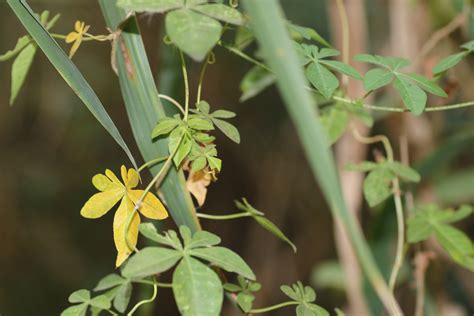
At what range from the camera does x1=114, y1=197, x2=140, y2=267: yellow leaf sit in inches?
18.6

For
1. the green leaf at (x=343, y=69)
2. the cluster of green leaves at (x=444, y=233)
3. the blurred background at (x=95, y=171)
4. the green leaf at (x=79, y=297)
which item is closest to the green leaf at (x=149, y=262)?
the green leaf at (x=79, y=297)

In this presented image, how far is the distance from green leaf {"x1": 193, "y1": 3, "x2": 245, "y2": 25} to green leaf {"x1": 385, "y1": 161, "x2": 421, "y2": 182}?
266 mm

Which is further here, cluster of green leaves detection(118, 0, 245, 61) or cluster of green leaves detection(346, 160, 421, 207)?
cluster of green leaves detection(346, 160, 421, 207)

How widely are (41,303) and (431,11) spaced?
4.37 ft

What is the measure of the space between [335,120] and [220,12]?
0.94 ft

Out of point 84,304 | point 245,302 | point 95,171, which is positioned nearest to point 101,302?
point 84,304

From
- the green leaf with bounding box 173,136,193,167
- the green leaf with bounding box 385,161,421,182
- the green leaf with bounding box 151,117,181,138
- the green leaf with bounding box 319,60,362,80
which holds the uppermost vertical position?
the green leaf with bounding box 151,117,181,138

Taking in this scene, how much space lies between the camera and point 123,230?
474mm

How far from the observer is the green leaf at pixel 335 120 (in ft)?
2.25

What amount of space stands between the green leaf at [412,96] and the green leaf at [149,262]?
21cm

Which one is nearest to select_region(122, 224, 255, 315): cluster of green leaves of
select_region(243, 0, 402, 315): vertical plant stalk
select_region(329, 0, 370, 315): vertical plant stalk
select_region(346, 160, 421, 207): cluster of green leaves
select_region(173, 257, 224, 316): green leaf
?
select_region(173, 257, 224, 316): green leaf

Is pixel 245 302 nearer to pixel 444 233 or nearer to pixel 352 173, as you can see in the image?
pixel 444 233

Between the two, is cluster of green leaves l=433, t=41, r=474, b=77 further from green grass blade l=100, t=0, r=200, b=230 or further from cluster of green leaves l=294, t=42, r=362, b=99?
green grass blade l=100, t=0, r=200, b=230

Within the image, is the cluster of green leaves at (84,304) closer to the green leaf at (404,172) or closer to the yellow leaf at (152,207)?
the yellow leaf at (152,207)
